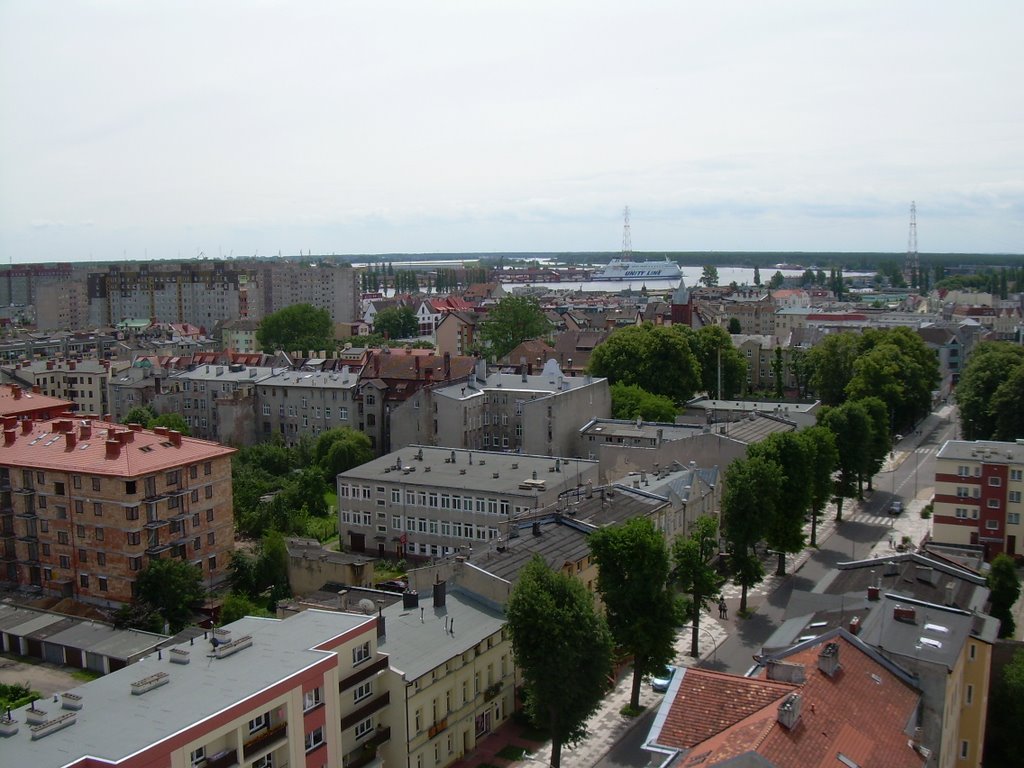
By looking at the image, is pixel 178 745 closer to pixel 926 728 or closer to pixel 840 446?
pixel 926 728

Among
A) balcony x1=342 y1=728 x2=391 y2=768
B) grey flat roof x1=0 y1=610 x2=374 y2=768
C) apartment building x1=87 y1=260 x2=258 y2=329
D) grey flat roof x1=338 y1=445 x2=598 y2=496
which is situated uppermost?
apartment building x1=87 y1=260 x2=258 y2=329

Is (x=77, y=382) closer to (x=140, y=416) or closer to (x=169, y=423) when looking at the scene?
(x=140, y=416)

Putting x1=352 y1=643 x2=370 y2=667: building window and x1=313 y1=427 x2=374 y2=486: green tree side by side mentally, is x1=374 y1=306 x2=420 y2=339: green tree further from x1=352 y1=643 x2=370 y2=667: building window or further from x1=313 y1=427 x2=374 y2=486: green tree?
x1=352 y1=643 x2=370 y2=667: building window

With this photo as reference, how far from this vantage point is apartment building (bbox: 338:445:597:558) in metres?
39.2

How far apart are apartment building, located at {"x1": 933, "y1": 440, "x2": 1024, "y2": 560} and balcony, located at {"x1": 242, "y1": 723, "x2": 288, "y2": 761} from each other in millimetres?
32452

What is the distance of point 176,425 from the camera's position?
56.1m

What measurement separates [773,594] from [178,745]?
2677 cm

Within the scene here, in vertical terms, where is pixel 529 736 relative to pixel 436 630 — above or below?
below

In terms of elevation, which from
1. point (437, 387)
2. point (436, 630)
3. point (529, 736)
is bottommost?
point (529, 736)

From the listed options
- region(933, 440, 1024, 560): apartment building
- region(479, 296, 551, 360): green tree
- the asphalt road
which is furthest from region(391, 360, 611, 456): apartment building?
region(479, 296, 551, 360): green tree

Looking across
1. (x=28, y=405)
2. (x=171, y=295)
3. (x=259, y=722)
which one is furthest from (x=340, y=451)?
(x=171, y=295)

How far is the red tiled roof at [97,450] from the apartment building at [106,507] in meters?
0.04

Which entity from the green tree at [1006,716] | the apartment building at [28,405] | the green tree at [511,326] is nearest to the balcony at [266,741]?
the green tree at [1006,716]

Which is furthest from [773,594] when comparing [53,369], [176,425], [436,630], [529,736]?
[53,369]
